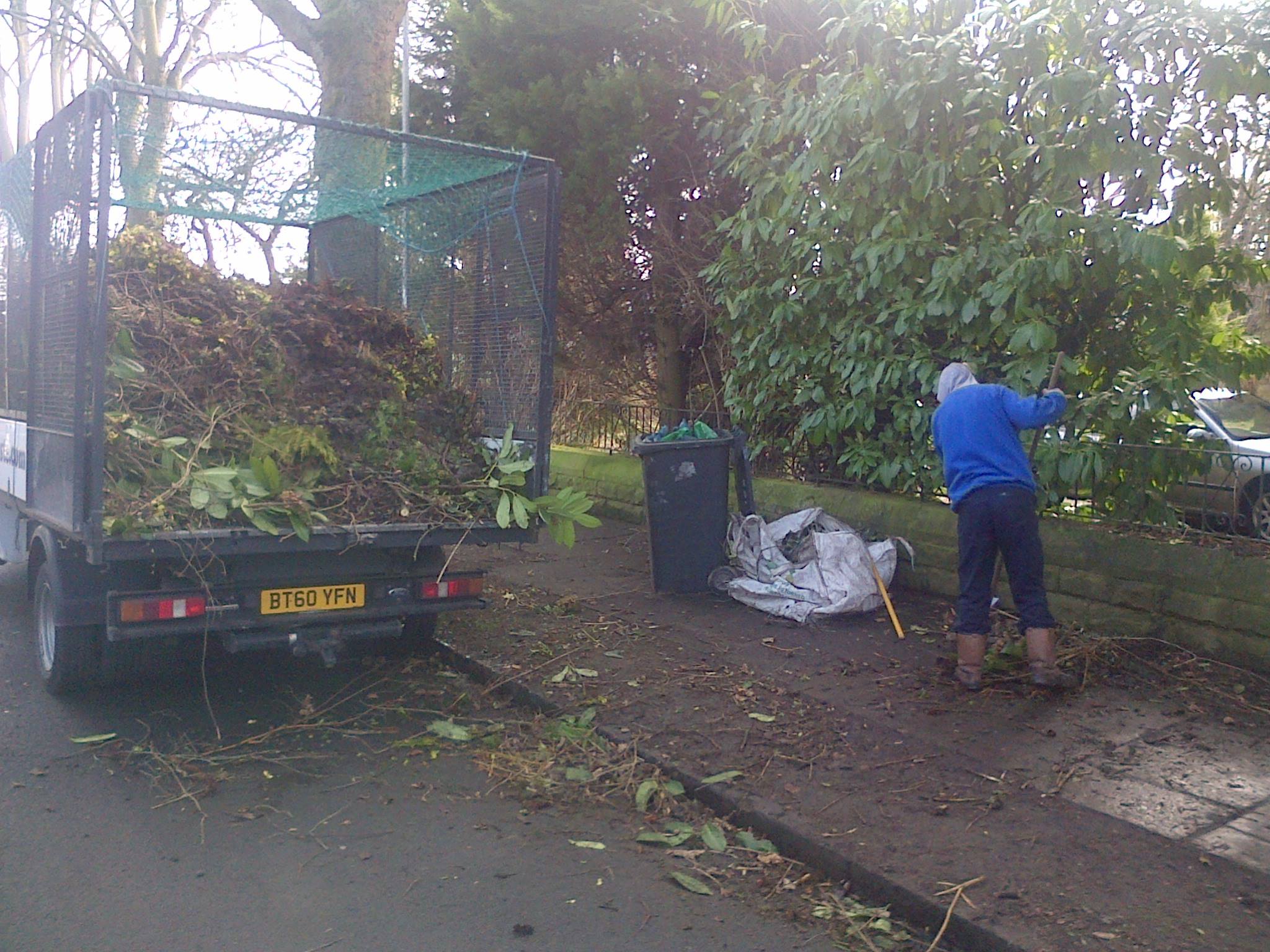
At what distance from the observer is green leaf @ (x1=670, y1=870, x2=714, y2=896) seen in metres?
3.84

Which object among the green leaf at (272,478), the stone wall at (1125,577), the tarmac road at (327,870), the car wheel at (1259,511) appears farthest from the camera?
the car wheel at (1259,511)

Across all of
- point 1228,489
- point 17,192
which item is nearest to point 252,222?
point 17,192

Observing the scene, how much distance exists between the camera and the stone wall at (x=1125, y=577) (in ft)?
19.3

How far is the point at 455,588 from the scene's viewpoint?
587 cm

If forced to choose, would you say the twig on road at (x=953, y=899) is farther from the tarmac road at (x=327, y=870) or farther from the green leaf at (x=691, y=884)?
the green leaf at (x=691, y=884)

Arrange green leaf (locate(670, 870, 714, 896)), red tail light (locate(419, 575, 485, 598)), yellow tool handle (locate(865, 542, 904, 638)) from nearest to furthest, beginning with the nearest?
green leaf (locate(670, 870, 714, 896)), red tail light (locate(419, 575, 485, 598)), yellow tool handle (locate(865, 542, 904, 638))

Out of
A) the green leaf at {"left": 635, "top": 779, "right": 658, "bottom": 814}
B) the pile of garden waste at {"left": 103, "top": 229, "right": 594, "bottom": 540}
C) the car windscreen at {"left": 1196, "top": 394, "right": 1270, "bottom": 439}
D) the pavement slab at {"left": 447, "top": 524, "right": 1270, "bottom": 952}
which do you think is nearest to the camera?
the pavement slab at {"left": 447, "top": 524, "right": 1270, "bottom": 952}

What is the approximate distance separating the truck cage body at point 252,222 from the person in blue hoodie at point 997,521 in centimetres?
221

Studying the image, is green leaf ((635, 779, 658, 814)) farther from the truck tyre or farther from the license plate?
the truck tyre

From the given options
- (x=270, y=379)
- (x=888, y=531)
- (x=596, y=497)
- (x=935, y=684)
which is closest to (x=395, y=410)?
(x=270, y=379)

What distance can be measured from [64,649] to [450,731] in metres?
1.92

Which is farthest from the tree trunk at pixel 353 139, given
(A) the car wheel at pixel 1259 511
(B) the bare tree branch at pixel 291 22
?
(A) the car wheel at pixel 1259 511

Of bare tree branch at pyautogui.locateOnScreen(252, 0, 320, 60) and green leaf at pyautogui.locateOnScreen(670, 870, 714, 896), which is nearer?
green leaf at pyautogui.locateOnScreen(670, 870, 714, 896)

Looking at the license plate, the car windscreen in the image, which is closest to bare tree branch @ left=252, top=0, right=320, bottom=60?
the license plate
